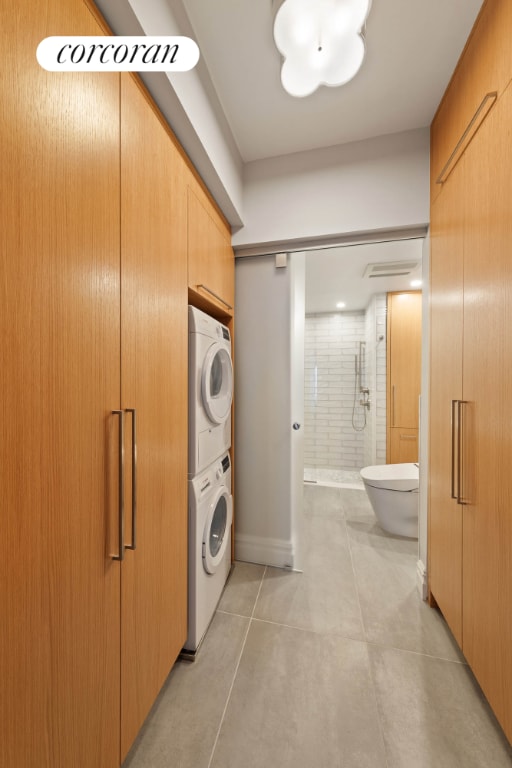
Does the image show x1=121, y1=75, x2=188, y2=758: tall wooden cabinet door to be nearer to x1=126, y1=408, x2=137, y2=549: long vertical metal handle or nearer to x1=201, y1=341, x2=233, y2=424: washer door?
x1=126, y1=408, x2=137, y2=549: long vertical metal handle

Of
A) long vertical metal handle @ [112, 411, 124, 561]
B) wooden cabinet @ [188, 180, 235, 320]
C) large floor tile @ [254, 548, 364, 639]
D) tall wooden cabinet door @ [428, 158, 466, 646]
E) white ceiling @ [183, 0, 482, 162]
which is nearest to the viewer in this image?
long vertical metal handle @ [112, 411, 124, 561]

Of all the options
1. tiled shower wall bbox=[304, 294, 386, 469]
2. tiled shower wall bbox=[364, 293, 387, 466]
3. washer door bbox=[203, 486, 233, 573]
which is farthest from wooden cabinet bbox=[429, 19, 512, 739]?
tiled shower wall bbox=[304, 294, 386, 469]

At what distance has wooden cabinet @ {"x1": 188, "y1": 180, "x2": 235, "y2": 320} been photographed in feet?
4.58

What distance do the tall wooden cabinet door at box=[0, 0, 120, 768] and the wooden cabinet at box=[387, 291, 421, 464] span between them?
3.51 m

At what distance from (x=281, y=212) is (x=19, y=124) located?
1617 mm

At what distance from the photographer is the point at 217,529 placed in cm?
170

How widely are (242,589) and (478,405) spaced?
167 centimetres

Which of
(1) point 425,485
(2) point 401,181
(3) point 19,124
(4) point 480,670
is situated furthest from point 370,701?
(2) point 401,181

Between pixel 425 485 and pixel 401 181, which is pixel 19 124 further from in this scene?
pixel 425 485


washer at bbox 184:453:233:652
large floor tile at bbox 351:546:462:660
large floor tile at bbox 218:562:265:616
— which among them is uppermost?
washer at bbox 184:453:233:652

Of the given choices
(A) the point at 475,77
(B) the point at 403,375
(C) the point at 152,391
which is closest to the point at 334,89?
(A) the point at 475,77

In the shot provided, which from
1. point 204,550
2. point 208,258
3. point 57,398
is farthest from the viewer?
point 208,258

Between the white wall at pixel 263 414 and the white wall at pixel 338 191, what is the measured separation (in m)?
0.26
